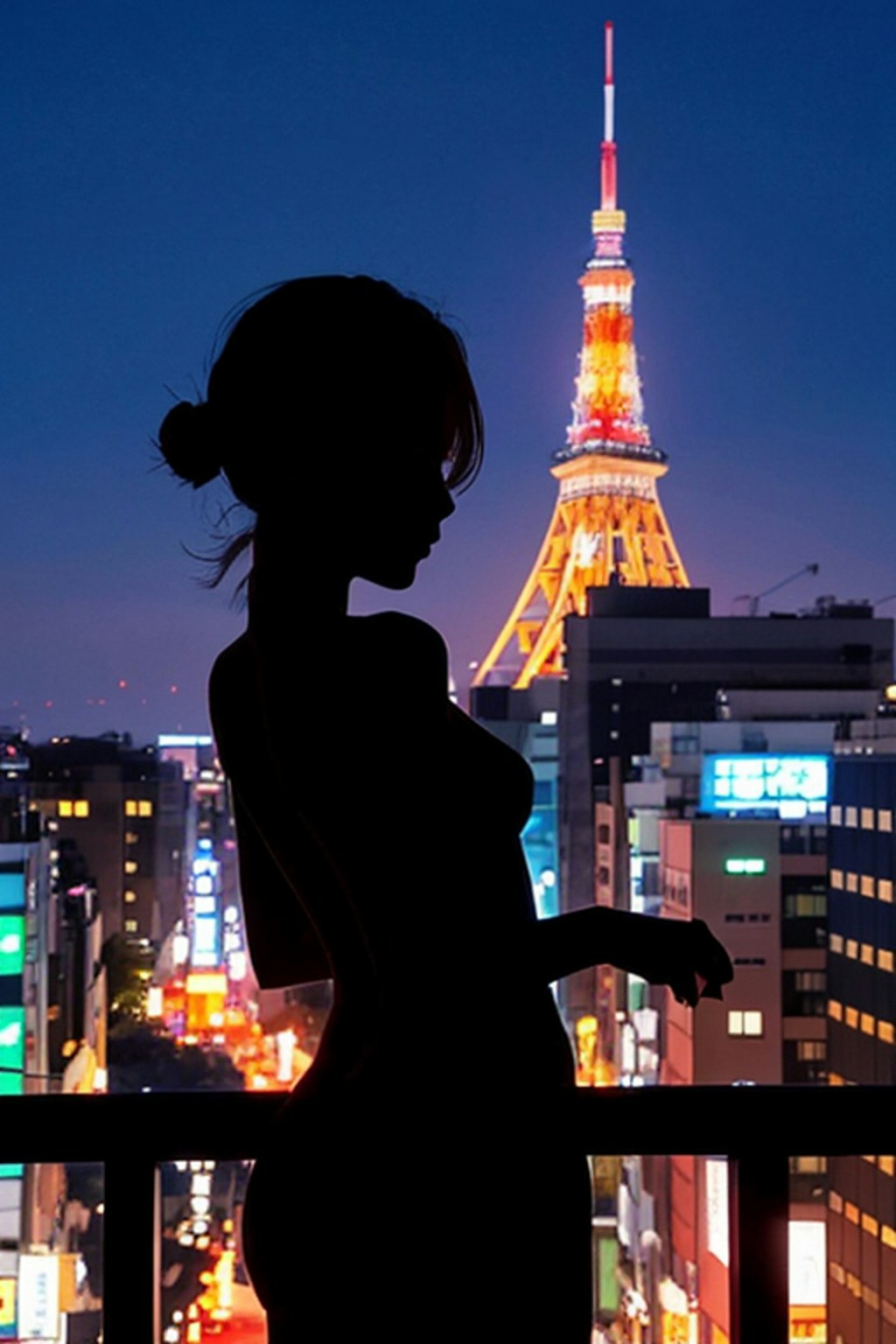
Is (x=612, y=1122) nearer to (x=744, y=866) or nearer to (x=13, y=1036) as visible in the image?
(x=13, y=1036)

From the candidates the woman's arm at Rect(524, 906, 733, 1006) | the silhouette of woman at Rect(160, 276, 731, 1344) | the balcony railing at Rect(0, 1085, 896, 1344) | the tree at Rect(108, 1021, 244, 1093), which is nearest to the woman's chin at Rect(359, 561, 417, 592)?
the silhouette of woman at Rect(160, 276, 731, 1344)

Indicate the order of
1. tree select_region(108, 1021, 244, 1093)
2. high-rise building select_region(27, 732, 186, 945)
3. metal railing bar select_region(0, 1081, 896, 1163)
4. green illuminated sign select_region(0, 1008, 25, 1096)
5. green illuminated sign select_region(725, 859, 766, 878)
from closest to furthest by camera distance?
metal railing bar select_region(0, 1081, 896, 1163), green illuminated sign select_region(0, 1008, 25, 1096), green illuminated sign select_region(725, 859, 766, 878), tree select_region(108, 1021, 244, 1093), high-rise building select_region(27, 732, 186, 945)

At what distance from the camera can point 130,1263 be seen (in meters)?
1.13

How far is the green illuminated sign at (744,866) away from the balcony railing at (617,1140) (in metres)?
11.5

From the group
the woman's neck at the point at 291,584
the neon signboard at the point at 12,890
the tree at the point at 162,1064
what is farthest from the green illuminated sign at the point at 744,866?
the woman's neck at the point at 291,584

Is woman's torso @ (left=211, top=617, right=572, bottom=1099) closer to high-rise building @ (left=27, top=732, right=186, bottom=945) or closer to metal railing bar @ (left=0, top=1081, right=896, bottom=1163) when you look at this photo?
metal railing bar @ (left=0, top=1081, right=896, bottom=1163)

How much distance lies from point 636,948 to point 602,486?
29.1 meters

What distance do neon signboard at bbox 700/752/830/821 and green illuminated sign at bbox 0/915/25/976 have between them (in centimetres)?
731

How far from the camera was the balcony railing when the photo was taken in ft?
3.46

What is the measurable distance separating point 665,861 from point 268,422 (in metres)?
12.9

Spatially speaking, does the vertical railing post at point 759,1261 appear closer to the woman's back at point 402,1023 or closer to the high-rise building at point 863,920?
the woman's back at point 402,1023

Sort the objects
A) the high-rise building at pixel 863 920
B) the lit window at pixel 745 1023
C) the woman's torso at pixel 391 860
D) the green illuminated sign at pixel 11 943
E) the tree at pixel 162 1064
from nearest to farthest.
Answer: the woman's torso at pixel 391 860, the green illuminated sign at pixel 11 943, the high-rise building at pixel 863 920, the lit window at pixel 745 1023, the tree at pixel 162 1064

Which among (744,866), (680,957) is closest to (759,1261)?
(680,957)

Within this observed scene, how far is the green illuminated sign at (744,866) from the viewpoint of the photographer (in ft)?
40.5
